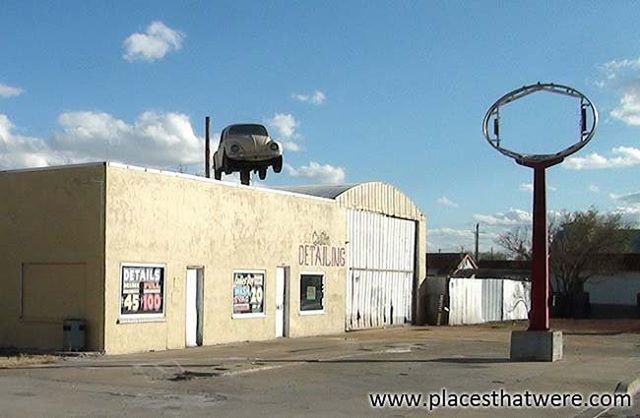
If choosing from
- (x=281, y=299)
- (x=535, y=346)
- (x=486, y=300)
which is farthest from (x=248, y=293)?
(x=486, y=300)

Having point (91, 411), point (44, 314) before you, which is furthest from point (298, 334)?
point (91, 411)

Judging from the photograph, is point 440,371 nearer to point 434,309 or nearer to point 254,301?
point 254,301

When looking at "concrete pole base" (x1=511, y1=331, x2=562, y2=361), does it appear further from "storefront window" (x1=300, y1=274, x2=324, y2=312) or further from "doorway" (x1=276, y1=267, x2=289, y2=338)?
"storefront window" (x1=300, y1=274, x2=324, y2=312)

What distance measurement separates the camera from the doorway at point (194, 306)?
23344 mm

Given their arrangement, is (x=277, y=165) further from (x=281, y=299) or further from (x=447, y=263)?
(x=447, y=263)

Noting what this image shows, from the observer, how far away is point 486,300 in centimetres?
4366

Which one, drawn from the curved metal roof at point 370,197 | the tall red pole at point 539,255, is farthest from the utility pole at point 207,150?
the tall red pole at point 539,255

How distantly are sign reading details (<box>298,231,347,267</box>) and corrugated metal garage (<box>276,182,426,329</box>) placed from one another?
108 centimetres

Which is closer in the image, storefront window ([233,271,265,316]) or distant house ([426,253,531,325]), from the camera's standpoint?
storefront window ([233,271,265,316])

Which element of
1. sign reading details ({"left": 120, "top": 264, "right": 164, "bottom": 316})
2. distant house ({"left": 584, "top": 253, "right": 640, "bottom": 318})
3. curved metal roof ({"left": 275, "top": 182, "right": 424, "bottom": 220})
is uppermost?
curved metal roof ({"left": 275, "top": 182, "right": 424, "bottom": 220})

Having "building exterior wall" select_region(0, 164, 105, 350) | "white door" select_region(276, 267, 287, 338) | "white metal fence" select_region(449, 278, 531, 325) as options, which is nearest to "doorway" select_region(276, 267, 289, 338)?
"white door" select_region(276, 267, 287, 338)

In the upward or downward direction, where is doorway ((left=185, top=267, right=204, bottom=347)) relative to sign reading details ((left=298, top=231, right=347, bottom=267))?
downward

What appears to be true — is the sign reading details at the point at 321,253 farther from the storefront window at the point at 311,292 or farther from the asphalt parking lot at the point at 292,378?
the asphalt parking lot at the point at 292,378

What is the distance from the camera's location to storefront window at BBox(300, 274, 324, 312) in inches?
1134
